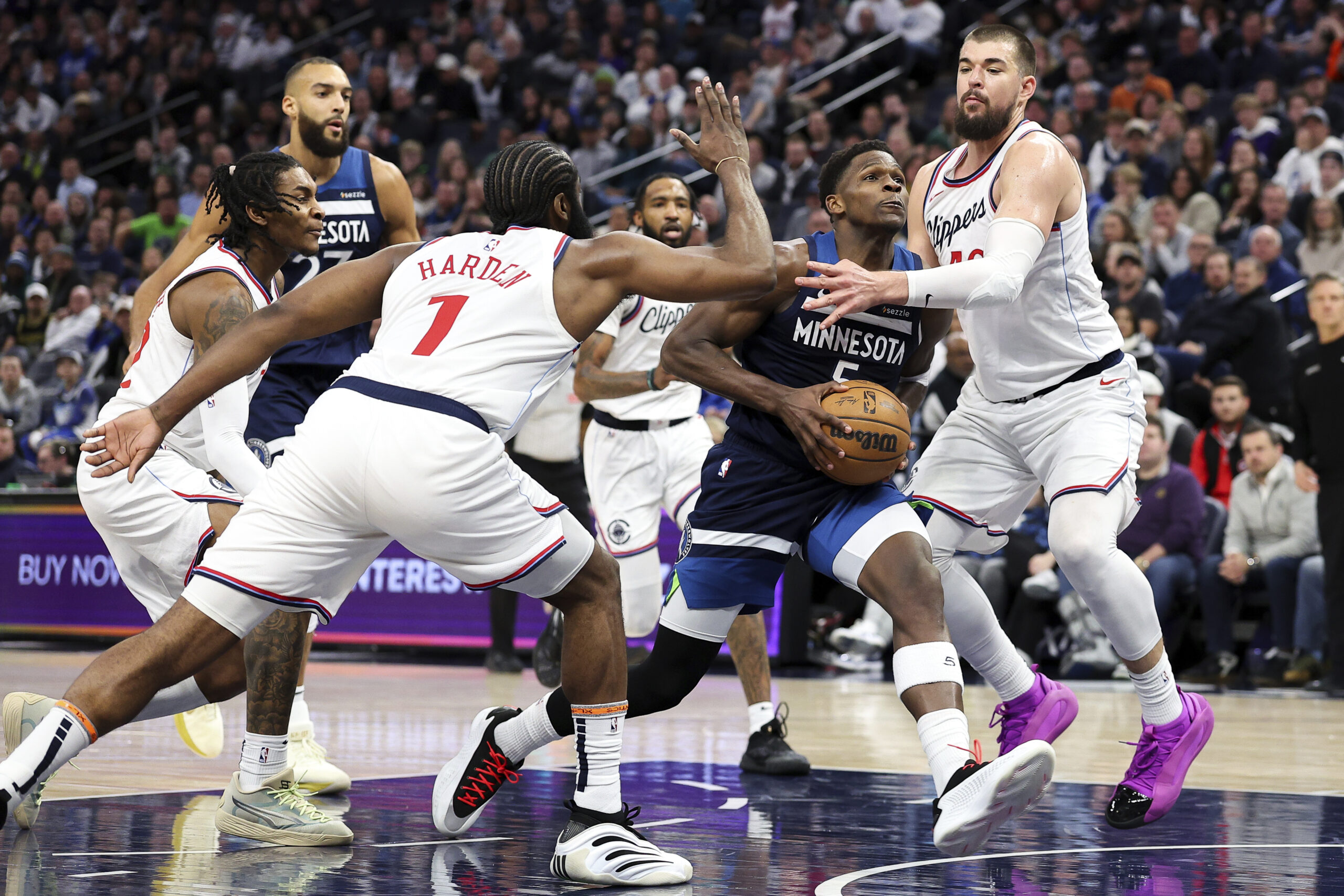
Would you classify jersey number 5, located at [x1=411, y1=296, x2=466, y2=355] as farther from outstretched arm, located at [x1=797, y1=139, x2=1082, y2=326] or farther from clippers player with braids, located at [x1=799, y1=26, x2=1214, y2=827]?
clippers player with braids, located at [x1=799, y1=26, x2=1214, y2=827]

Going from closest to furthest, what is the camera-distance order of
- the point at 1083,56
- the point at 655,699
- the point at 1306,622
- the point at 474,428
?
1. the point at 474,428
2. the point at 655,699
3. the point at 1306,622
4. the point at 1083,56

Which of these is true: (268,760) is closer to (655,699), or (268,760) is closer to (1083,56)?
(655,699)

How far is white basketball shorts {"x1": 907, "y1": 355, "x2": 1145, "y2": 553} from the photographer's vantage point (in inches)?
180

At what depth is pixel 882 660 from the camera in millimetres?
10969

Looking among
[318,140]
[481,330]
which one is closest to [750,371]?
[481,330]

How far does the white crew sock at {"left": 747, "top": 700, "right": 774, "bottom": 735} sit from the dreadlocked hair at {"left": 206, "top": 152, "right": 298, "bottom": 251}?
2.60 meters

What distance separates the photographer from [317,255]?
18.9ft

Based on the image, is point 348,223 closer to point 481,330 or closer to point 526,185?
point 526,185

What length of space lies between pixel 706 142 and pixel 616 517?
3553 mm

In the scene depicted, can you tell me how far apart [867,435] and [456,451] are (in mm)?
1222

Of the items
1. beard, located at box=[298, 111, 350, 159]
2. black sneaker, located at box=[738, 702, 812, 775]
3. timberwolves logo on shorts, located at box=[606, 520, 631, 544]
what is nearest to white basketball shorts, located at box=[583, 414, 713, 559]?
timberwolves logo on shorts, located at box=[606, 520, 631, 544]

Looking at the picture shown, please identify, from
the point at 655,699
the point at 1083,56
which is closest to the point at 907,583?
the point at 655,699

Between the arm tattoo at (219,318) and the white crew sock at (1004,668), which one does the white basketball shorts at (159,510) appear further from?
the white crew sock at (1004,668)

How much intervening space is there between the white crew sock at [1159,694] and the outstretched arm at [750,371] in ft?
4.01
